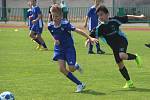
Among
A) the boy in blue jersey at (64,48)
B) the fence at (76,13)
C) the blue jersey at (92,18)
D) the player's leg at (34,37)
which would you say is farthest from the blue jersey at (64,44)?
the fence at (76,13)

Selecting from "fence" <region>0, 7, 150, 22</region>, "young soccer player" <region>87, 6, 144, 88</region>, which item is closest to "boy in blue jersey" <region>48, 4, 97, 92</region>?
"young soccer player" <region>87, 6, 144, 88</region>

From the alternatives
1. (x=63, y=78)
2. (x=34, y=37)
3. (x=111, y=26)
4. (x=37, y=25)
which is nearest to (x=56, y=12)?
(x=111, y=26)

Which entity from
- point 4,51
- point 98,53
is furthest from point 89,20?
point 4,51

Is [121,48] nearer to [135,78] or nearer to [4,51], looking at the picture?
[135,78]

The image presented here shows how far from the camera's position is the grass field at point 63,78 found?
9.98 metres

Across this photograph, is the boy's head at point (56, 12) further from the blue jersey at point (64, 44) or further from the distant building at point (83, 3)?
the distant building at point (83, 3)

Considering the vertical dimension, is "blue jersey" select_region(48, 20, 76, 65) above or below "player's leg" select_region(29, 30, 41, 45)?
above

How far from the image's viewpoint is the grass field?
9984mm

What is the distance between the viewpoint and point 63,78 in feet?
40.5

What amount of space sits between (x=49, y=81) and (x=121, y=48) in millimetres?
1891

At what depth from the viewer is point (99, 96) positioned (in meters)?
9.86

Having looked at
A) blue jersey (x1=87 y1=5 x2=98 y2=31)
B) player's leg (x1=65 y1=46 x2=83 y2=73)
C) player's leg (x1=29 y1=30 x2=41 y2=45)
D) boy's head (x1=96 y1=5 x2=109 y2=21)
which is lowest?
player's leg (x1=29 y1=30 x2=41 y2=45)

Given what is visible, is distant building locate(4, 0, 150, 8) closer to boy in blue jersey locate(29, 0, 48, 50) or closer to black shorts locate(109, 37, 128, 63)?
boy in blue jersey locate(29, 0, 48, 50)

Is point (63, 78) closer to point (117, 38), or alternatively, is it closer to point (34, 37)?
point (117, 38)
